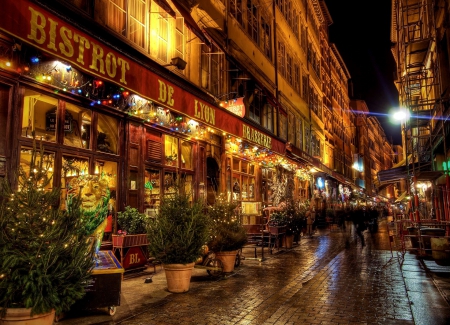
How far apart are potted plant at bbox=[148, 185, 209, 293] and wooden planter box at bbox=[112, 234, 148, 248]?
4.11 ft

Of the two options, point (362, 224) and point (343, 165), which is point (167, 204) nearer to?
point (362, 224)

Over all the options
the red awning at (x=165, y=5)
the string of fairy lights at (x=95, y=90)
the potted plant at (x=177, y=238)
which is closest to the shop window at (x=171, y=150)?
the string of fairy lights at (x=95, y=90)

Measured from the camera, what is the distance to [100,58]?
7332 millimetres

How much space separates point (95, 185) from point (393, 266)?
29.9 ft

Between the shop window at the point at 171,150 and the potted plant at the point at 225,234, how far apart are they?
135 inches

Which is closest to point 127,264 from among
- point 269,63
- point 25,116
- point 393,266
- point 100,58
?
point 25,116

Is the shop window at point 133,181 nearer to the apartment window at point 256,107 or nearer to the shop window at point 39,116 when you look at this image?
the shop window at point 39,116

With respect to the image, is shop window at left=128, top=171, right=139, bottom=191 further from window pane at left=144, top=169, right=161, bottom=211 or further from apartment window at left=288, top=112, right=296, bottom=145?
apartment window at left=288, top=112, right=296, bottom=145

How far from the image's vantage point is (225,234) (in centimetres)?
931

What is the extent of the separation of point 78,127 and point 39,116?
1.13 m

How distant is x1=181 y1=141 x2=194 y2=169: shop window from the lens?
530 inches

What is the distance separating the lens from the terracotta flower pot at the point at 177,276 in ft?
24.2

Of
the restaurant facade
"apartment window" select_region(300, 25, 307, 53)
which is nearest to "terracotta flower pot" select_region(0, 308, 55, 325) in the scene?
the restaurant facade

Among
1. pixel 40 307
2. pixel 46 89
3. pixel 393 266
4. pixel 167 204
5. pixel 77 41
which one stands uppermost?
pixel 77 41
